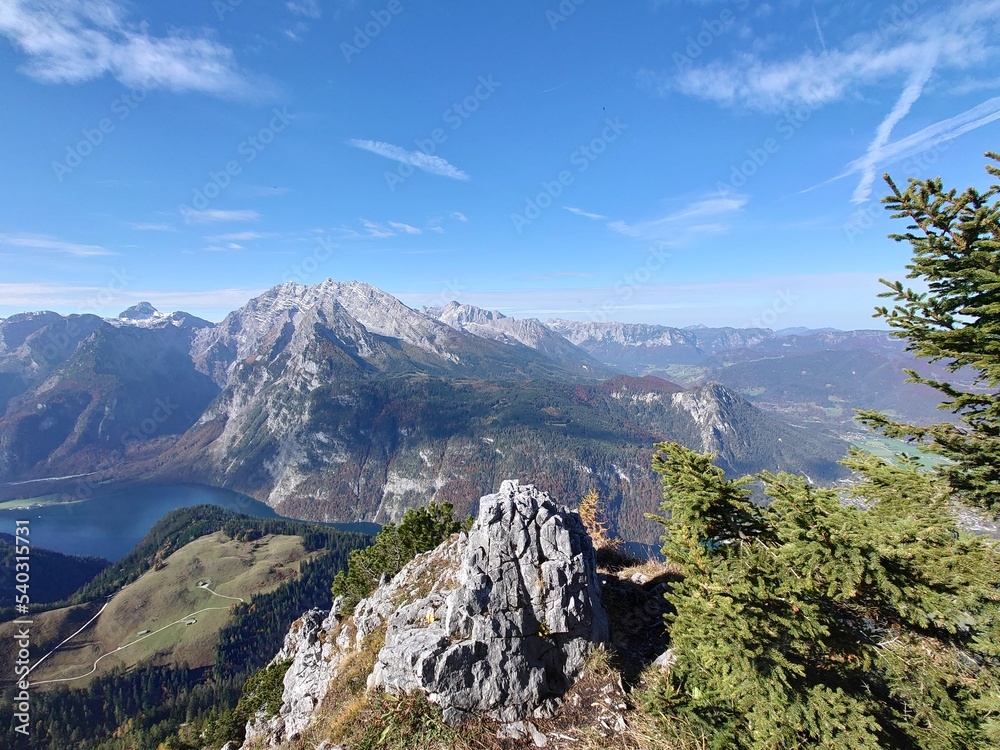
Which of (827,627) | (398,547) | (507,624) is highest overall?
(827,627)

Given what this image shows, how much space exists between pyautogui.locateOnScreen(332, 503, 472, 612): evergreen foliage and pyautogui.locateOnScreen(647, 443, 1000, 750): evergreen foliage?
2744cm

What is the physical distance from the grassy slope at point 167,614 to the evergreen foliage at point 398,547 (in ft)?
510

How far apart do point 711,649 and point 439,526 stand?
1283 inches

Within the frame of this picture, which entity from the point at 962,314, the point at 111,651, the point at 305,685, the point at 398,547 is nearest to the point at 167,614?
the point at 111,651

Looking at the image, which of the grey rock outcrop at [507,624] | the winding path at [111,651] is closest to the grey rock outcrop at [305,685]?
the grey rock outcrop at [507,624]

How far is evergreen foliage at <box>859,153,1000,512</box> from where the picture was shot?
13438 mm

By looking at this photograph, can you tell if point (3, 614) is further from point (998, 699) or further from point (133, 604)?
point (998, 699)

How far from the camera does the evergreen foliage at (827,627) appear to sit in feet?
36.3

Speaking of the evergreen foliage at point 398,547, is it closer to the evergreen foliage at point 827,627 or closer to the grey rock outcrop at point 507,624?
the grey rock outcrop at point 507,624

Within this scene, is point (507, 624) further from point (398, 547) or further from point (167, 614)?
point (167, 614)

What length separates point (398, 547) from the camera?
131 feet

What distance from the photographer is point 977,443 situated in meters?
15.0

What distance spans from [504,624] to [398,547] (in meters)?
26.3

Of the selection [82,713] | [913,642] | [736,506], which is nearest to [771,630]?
[736,506]
